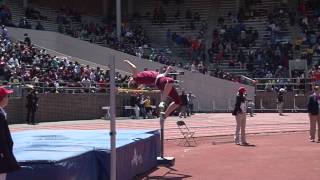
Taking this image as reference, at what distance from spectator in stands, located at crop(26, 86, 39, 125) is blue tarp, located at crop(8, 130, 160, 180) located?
570 inches

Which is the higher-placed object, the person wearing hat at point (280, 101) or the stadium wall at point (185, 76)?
the stadium wall at point (185, 76)

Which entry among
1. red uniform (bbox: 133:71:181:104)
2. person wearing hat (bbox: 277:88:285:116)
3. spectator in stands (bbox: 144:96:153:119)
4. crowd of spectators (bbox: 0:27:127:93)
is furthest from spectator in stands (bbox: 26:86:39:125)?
red uniform (bbox: 133:71:181:104)

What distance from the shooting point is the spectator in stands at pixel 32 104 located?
2681cm

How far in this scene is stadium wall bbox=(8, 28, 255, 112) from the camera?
37.1 m

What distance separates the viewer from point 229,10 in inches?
1762

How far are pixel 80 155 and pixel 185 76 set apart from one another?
94.2ft

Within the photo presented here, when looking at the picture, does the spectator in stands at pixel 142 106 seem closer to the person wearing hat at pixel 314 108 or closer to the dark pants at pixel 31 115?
the dark pants at pixel 31 115

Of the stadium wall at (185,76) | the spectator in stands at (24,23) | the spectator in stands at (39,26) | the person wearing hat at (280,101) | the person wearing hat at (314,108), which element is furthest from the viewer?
the stadium wall at (185,76)

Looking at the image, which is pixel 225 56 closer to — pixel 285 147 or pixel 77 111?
pixel 77 111

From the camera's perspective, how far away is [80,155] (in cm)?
849

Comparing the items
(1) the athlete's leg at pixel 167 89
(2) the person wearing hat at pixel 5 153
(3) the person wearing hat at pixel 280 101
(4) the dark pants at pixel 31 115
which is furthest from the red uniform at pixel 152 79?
(3) the person wearing hat at pixel 280 101

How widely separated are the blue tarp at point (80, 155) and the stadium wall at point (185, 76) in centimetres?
2395

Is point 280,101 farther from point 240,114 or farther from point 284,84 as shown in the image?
point 240,114

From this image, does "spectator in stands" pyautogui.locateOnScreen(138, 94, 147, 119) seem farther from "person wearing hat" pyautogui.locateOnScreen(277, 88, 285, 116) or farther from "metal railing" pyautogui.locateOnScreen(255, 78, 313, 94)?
"metal railing" pyautogui.locateOnScreen(255, 78, 313, 94)
